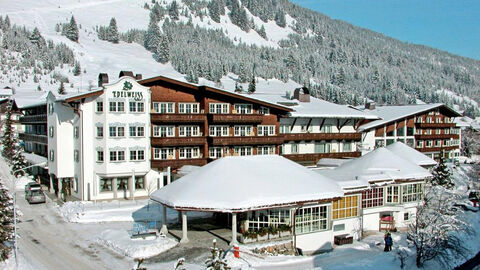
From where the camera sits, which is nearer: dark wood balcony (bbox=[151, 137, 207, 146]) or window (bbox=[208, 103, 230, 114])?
dark wood balcony (bbox=[151, 137, 207, 146])

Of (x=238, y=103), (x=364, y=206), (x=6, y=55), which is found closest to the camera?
(x=364, y=206)

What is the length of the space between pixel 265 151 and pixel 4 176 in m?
37.1

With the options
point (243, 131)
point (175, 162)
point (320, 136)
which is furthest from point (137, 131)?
point (320, 136)

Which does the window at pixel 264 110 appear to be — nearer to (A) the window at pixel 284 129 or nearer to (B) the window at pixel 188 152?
(A) the window at pixel 284 129

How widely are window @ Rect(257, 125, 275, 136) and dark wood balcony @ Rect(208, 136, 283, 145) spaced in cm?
113

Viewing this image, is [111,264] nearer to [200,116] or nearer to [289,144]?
[200,116]

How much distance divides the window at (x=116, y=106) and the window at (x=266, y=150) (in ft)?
61.2

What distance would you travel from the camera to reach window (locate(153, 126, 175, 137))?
180 feet

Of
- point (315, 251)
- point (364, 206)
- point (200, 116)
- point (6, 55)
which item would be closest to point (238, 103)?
point (200, 116)

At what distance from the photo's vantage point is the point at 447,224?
32.9 m

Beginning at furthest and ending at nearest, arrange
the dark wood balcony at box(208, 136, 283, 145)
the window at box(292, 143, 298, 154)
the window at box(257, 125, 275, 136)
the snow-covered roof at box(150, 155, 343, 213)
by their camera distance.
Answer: the window at box(292, 143, 298, 154) < the window at box(257, 125, 275, 136) < the dark wood balcony at box(208, 136, 283, 145) < the snow-covered roof at box(150, 155, 343, 213)

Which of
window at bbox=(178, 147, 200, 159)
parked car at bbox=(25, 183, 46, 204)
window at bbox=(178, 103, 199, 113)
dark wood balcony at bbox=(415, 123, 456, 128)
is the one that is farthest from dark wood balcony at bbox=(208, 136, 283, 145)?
dark wood balcony at bbox=(415, 123, 456, 128)

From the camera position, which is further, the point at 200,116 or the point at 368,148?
the point at 368,148

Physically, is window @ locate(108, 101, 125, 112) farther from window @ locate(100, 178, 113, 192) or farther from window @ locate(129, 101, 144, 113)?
window @ locate(100, 178, 113, 192)
